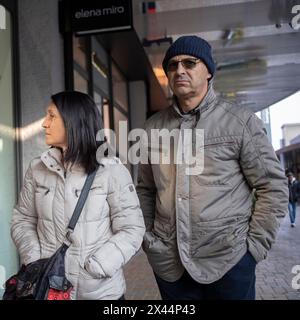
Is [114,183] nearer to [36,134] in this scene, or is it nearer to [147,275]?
[36,134]

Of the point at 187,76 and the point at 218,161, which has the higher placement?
the point at 187,76

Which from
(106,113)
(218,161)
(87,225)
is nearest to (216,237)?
(218,161)

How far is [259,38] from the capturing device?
7574 millimetres

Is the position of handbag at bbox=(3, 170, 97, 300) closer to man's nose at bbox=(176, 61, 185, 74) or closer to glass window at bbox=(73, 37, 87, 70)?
man's nose at bbox=(176, 61, 185, 74)

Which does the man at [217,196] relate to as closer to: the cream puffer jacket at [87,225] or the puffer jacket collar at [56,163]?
the cream puffer jacket at [87,225]

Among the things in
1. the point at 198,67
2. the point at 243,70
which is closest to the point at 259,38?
the point at 243,70

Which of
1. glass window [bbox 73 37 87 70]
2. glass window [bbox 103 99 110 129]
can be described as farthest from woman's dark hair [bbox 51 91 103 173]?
glass window [bbox 103 99 110 129]

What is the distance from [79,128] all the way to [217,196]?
580 millimetres

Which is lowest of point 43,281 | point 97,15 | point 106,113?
point 43,281

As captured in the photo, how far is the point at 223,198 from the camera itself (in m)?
1.52

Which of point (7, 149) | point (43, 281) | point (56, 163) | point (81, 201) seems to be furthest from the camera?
point (7, 149)

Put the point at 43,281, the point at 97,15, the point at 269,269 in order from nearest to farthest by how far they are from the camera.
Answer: the point at 43,281, the point at 97,15, the point at 269,269

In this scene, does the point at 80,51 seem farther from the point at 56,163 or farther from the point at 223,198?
the point at 223,198
